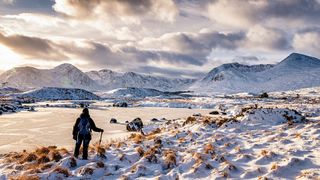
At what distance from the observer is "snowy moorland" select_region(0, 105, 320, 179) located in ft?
48.0

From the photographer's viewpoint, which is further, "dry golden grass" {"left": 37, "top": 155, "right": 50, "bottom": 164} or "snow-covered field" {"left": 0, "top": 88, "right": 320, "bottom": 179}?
"dry golden grass" {"left": 37, "top": 155, "right": 50, "bottom": 164}

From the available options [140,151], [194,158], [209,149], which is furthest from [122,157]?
[209,149]

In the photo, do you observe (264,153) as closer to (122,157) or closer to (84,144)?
(122,157)

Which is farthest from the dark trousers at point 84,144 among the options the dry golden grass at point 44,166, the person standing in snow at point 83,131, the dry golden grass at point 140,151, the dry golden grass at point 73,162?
the dry golden grass at point 140,151

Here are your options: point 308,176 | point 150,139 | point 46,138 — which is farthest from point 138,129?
point 308,176

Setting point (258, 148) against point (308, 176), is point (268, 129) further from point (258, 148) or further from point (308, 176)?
point (308, 176)

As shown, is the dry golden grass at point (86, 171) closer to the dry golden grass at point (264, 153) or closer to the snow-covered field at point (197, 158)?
the snow-covered field at point (197, 158)

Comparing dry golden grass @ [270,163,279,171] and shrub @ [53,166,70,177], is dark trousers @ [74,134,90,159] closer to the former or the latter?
shrub @ [53,166,70,177]

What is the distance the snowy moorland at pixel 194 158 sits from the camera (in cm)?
1462

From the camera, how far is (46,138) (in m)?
31.5

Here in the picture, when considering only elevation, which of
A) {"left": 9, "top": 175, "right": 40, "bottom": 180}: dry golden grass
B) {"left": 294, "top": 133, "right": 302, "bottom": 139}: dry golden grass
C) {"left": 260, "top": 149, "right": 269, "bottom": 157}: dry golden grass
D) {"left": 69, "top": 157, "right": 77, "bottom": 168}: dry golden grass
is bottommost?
{"left": 9, "top": 175, "right": 40, "bottom": 180}: dry golden grass

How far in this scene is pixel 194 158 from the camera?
16250mm

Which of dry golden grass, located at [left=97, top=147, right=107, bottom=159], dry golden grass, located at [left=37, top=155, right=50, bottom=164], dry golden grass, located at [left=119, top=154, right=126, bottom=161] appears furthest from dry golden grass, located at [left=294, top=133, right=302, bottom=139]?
dry golden grass, located at [left=37, top=155, right=50, bottom=164]

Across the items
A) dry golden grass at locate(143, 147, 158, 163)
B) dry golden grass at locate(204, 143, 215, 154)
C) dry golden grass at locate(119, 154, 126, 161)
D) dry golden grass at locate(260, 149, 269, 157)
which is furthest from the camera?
dry golden grass at locate(204, 143, 215, 154)
